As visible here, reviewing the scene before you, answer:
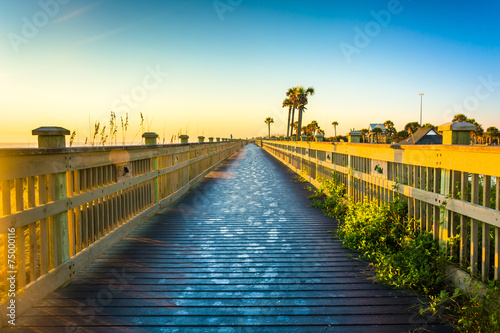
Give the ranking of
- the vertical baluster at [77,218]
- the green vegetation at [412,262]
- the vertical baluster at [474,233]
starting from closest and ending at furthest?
the green vegetation at [412,262] → the vertical baluster at [474,233] → the vertical baluster at [77,218]

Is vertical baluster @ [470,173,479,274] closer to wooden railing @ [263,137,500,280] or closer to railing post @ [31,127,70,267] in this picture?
wooden railing @ [263,137,500,280]

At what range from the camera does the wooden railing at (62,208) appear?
9.16 ft

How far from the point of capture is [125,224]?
504 cm

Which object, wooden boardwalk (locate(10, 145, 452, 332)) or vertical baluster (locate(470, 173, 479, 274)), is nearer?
wooden boardwalk (locate(10, 145, 452, 332))

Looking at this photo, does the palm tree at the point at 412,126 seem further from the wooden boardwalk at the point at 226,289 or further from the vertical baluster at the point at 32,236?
the vertical baluster at the point at 32,236

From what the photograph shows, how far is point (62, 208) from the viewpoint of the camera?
11.0 feet

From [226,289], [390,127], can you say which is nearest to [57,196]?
[226,289]

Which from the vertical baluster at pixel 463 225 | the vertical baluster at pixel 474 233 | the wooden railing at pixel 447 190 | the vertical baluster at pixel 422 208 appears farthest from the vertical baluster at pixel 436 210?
the vertical baluster at pixel 474 233

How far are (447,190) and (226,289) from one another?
2.49 meters

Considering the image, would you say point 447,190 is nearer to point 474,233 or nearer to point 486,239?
point 474,233

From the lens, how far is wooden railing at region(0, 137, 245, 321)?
110 inches

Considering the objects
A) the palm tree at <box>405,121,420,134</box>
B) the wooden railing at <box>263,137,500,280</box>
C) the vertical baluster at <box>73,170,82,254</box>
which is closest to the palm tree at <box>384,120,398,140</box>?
the palm tree at <box>405,121,420,134</box>

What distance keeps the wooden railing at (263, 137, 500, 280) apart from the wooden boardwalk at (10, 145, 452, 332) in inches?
29.8

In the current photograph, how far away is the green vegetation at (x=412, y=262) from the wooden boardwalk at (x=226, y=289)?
180mm
